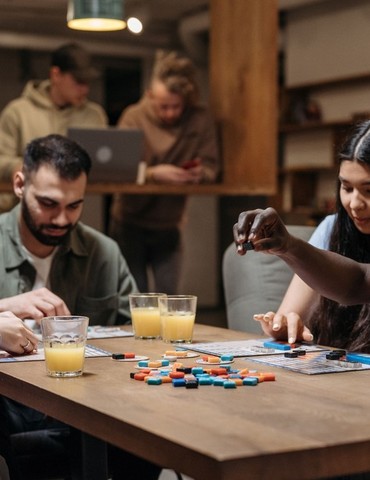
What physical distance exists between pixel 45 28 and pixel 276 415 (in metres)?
9.17

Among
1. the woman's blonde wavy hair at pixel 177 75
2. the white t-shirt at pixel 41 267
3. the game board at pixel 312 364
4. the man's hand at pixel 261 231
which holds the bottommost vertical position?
the game board at pixel 312 364

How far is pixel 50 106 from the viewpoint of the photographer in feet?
16.8

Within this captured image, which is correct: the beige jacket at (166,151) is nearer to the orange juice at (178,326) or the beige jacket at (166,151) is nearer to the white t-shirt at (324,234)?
the white t-shirt at (324,234)

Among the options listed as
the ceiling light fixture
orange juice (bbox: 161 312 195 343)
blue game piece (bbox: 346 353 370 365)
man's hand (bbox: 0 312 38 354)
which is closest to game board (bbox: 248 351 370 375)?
blue game piece (bbox: 346 353 370 365)

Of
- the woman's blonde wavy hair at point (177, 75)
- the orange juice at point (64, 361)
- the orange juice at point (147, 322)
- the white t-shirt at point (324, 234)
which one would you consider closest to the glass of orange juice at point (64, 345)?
the orange juice at point (64, 361)

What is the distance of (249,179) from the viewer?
→ 5.34m

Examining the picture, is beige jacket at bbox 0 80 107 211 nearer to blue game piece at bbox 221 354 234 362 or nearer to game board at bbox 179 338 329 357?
game board at bbox 179 338 329 357

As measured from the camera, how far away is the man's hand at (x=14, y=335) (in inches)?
82.4

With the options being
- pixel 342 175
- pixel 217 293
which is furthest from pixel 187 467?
pixel 217 293

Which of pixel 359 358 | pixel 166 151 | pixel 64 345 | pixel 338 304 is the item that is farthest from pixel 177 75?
pixel 64 345

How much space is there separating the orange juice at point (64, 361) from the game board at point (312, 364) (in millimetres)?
414

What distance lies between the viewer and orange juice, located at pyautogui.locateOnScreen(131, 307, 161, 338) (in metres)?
2.44

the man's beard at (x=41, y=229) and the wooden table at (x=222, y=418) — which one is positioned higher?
the man's beard at (x=41, y=229)

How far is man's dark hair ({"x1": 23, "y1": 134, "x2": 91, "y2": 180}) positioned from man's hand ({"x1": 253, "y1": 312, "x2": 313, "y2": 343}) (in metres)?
0.83
